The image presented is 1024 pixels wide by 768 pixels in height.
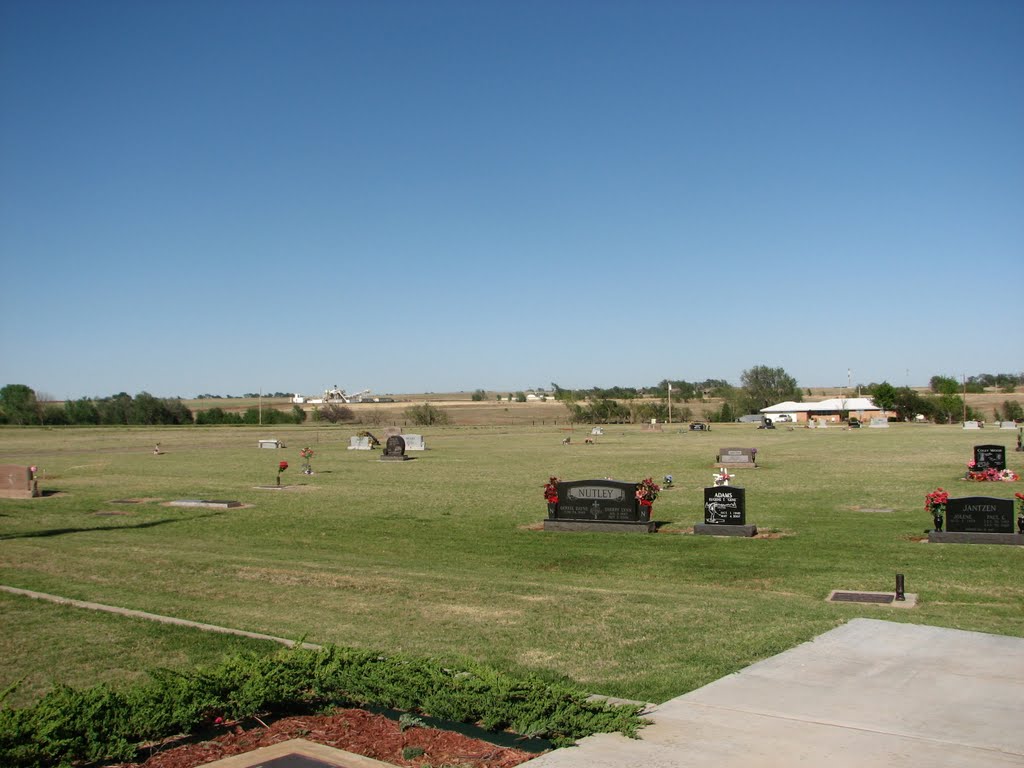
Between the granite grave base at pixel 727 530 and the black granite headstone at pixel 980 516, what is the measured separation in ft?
14.3

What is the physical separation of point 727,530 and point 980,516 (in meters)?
5.57

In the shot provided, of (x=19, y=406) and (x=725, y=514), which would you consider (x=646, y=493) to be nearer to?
(x=725, y=514)

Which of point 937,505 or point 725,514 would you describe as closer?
point 937,505

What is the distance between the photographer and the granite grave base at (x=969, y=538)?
2017 centimetres

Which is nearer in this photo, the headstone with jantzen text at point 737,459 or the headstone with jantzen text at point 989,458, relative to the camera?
the headstone with jantzen text at point 989,458

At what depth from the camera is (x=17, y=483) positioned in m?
36.0

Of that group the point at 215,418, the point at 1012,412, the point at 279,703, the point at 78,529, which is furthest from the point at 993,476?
the point at 215,418

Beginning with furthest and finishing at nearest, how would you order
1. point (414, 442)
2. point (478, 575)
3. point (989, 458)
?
point (414, 442) → point (989, 458) → point (478, 575)

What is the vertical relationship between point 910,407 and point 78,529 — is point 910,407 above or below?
above

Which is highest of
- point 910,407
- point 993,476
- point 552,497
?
point 910,407

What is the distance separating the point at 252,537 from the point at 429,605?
11183mm

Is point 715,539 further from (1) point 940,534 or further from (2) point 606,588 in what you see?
(2) point 606,588

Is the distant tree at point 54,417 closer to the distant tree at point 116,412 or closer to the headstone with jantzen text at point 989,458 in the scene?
the distant tree at point 116,412

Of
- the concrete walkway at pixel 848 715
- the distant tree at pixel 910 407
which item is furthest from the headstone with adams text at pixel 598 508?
the distant tree at pixel 910 407
